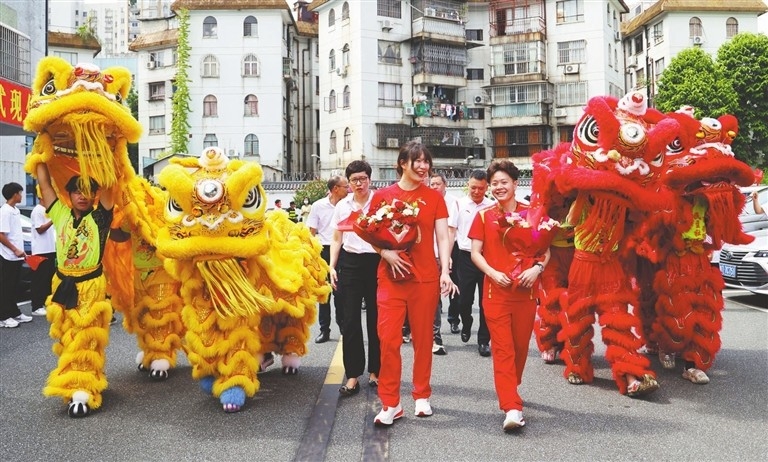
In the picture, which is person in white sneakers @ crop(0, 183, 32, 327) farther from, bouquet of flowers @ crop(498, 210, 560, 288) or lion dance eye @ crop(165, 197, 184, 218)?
bouquet of flowers @ crop(498, 210, 560, 288)

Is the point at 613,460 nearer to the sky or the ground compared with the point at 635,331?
nearer to the ground

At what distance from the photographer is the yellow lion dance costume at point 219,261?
5.21 metres

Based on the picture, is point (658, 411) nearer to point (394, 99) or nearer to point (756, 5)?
point (394, 99)

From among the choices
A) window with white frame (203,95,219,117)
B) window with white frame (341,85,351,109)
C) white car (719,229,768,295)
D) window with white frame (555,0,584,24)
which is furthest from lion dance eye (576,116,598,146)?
window with white frame (555,0,584,24)

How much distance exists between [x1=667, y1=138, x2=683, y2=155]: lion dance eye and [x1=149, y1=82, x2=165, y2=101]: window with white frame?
4042cm

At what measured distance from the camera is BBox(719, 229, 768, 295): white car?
10.2 metres

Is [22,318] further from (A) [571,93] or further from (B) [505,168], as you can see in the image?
(A) [571,93]

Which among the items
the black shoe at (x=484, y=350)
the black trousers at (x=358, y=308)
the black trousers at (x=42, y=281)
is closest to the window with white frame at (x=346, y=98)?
the black trousers at (x=42, y=281)

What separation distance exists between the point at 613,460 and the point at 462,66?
123 ft

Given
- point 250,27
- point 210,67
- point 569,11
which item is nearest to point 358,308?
point 210,67

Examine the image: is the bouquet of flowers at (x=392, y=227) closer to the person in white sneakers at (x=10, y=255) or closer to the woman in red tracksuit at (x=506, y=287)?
the woman in red tracksuit at (x=506, y=287)

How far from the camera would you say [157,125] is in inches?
1681

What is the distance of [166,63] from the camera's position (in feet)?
139

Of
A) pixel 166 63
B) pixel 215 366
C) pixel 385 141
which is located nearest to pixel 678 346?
pixel 215 366
